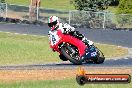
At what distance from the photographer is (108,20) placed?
46156 mm

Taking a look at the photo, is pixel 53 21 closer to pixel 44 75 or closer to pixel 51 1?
pixel 44 75

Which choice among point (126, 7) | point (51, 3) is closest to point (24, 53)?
point (126, 7)

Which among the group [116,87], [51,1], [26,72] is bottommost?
[51,1]

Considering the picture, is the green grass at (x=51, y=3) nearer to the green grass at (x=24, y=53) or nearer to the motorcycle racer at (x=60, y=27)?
the green grass at (x=24, y=53)

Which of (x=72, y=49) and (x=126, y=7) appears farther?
(x=126, y=7)

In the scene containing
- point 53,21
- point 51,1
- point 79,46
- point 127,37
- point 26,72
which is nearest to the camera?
point 53,21

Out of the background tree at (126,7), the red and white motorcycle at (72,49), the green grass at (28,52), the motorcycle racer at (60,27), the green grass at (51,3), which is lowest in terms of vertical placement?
the green grass at (51,3)

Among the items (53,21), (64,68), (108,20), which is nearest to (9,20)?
(108,20)

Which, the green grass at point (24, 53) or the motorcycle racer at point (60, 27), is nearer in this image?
the motorcycle racer at point (60, 27)

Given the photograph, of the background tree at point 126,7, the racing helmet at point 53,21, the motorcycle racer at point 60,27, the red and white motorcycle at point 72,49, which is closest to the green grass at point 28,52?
the red and white motorcycle at point 72,49

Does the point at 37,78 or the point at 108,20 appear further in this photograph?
the point at 108,20

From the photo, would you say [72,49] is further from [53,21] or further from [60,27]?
[53,21]

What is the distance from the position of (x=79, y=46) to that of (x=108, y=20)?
32310 millimetres

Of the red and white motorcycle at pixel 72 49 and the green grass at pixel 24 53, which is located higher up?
the red and white motorcycle at pixel 72 49
